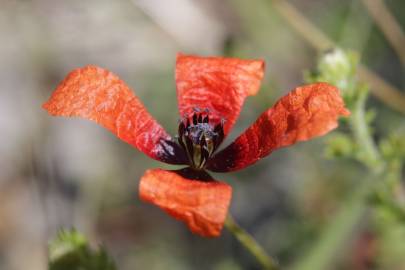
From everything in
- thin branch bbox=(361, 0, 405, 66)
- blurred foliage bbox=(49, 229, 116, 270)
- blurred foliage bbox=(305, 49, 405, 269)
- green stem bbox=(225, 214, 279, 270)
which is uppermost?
thin branch bbox=(361, 0, 405, 66)

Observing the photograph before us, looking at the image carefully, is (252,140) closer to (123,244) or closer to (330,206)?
(330,206)

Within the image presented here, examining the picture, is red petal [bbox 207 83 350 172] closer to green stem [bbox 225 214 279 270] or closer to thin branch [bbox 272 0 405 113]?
green stem [bbox 225 214 279 270]

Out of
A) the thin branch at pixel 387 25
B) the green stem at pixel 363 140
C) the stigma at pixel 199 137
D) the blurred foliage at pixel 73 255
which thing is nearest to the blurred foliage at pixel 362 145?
the green stem at pixel 363 140

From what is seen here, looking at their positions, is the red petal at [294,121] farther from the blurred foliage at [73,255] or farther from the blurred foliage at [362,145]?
the blurred foliage at [73,255]

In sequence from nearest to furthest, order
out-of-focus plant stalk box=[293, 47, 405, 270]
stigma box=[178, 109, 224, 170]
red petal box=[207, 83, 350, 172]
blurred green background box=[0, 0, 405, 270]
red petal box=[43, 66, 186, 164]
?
red petal box=[207, 83, 350, 172], red petal box=[43, 66, 186, 164], stigma box=[178, 109, 224, 170], out-of-focus plant stalk box=[293, 47, 405, 270], blurred green background box=[0, 0, 405, 270]

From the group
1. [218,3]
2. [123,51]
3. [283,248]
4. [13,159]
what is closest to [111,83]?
[283,248]

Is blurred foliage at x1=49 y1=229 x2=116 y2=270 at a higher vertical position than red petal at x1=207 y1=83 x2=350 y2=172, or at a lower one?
lower

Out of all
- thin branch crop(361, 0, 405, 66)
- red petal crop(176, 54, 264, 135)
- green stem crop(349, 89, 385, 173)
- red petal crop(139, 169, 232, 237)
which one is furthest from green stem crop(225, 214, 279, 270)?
thin branch crop(361, 0, 405, 66)
